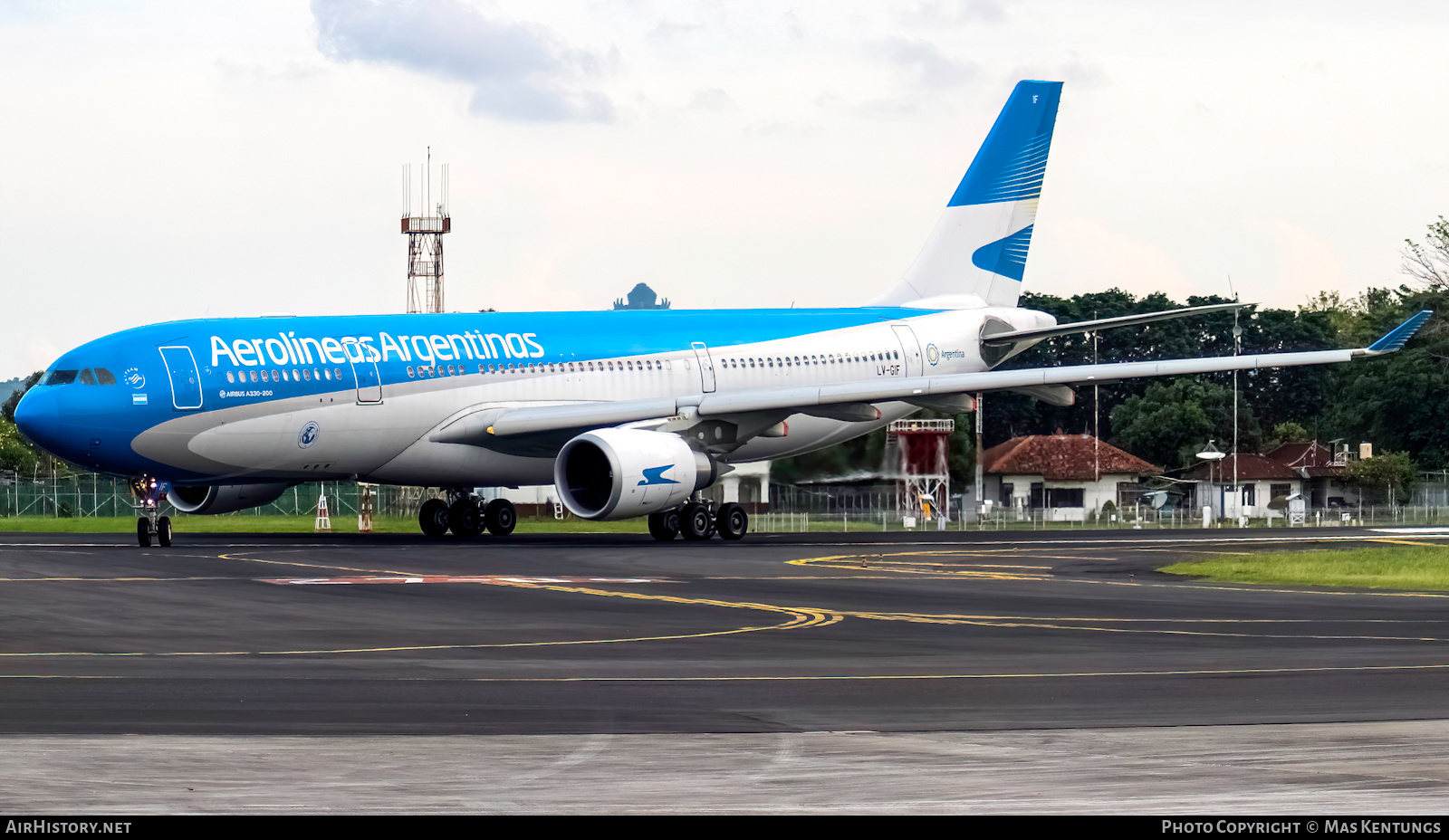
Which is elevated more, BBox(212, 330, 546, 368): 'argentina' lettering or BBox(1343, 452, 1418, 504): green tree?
BBox(212, 330, 546, 368): 'argentina' lettering

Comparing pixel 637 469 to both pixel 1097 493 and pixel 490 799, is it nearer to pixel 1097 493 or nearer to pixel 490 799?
pixel 490 799

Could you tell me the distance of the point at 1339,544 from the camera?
4247 cm

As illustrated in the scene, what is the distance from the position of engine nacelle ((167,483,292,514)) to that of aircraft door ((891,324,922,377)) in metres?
16.5

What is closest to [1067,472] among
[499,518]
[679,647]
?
[499,518]

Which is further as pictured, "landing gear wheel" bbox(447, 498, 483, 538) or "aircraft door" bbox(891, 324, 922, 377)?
"aircraft door" bbox(891, 324, 922, 377)

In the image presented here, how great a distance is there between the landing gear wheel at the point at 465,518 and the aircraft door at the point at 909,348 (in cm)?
1201

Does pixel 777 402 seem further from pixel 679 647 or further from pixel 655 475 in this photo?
pixel 679 647

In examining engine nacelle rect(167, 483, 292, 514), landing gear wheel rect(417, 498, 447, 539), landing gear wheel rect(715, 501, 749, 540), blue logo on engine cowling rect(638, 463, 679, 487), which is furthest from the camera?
landing gear wheel rect(417, 498, 447, 539)

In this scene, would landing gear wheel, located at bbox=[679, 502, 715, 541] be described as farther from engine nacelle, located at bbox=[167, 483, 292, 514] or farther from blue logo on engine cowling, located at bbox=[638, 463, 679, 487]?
engine nacelle, located at bbox=[167, 483, 292, 514]

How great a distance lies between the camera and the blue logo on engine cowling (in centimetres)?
4062

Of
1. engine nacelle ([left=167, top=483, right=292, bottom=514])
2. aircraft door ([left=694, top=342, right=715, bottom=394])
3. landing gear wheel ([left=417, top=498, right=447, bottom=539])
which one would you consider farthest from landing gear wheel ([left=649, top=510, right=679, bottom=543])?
engine nacelle ([left=167, top=483, right=292, bottom=514])

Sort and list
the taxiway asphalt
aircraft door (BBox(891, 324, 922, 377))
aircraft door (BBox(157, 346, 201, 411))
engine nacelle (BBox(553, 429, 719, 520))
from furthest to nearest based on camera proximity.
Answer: aircraft door (BBox(891, 324, 922, 377)) → engine nacelle (BBox(553, 429, 719, 520)) → aircraft door (BBox(157, 346, 201, 411)) → the taxiway asphalt

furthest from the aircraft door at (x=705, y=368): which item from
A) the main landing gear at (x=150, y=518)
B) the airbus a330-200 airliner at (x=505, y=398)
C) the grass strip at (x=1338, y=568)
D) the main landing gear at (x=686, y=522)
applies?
the grass strip at (x=1338, y=568)

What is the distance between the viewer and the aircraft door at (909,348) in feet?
169
